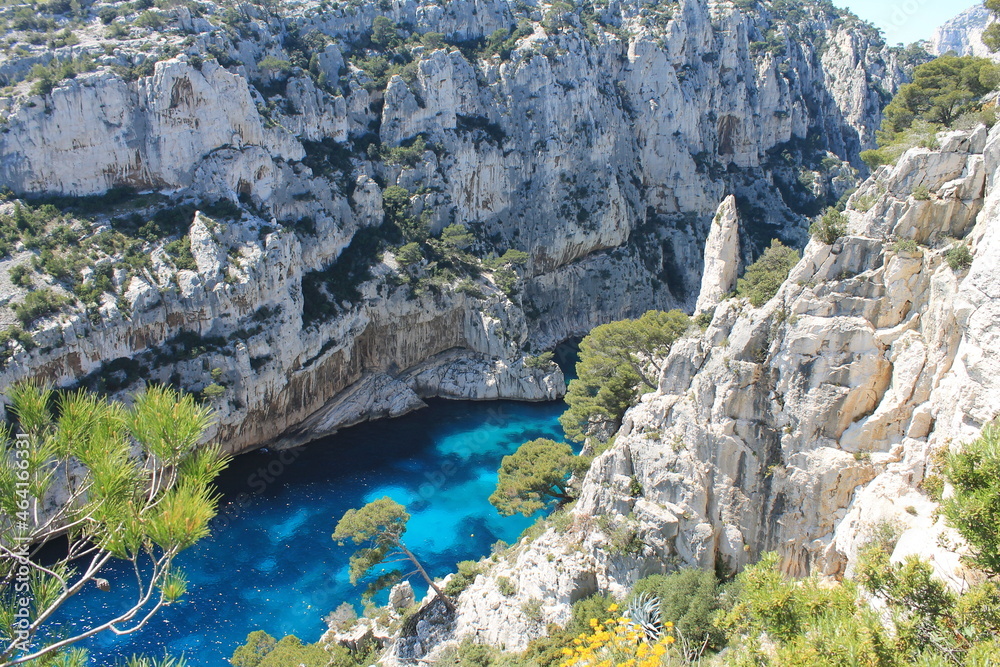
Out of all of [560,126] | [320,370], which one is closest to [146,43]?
[320,370]

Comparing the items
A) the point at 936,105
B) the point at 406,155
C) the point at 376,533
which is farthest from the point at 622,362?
the point at 406,155

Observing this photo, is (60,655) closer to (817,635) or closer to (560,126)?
(817,635)

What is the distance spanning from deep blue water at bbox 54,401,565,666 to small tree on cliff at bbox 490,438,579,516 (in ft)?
12.2

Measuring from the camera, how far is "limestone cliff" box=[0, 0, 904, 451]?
27.1 metres

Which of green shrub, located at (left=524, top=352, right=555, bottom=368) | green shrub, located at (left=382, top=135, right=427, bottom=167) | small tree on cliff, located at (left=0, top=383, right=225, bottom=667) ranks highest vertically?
green shrub, located at (left=382, top=135, right=427, bottom=167)

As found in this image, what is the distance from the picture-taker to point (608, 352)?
73.0ft

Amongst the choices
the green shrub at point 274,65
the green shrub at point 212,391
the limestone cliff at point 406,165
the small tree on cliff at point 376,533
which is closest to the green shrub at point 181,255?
the limestone cliff at point 406,165

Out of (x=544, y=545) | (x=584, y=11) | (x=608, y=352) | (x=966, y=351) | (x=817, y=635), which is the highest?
(x=584, y=11)

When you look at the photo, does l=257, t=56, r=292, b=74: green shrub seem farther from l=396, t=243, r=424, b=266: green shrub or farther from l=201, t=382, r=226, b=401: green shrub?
l=201, t=382, r=226, b=401: green shrub

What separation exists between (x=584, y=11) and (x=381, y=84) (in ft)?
66.9

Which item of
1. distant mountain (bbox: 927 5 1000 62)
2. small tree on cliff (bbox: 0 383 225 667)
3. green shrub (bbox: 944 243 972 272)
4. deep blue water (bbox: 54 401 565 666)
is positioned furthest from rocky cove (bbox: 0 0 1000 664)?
distant mountain (bbox: 927 5 1000 62)

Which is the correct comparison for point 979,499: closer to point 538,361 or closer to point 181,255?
point 181,255

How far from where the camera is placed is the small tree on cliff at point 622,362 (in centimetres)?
2084

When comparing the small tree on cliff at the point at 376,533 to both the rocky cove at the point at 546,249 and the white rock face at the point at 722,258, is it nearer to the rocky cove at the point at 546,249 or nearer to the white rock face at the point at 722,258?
the rocky cove at the point at 546,249
